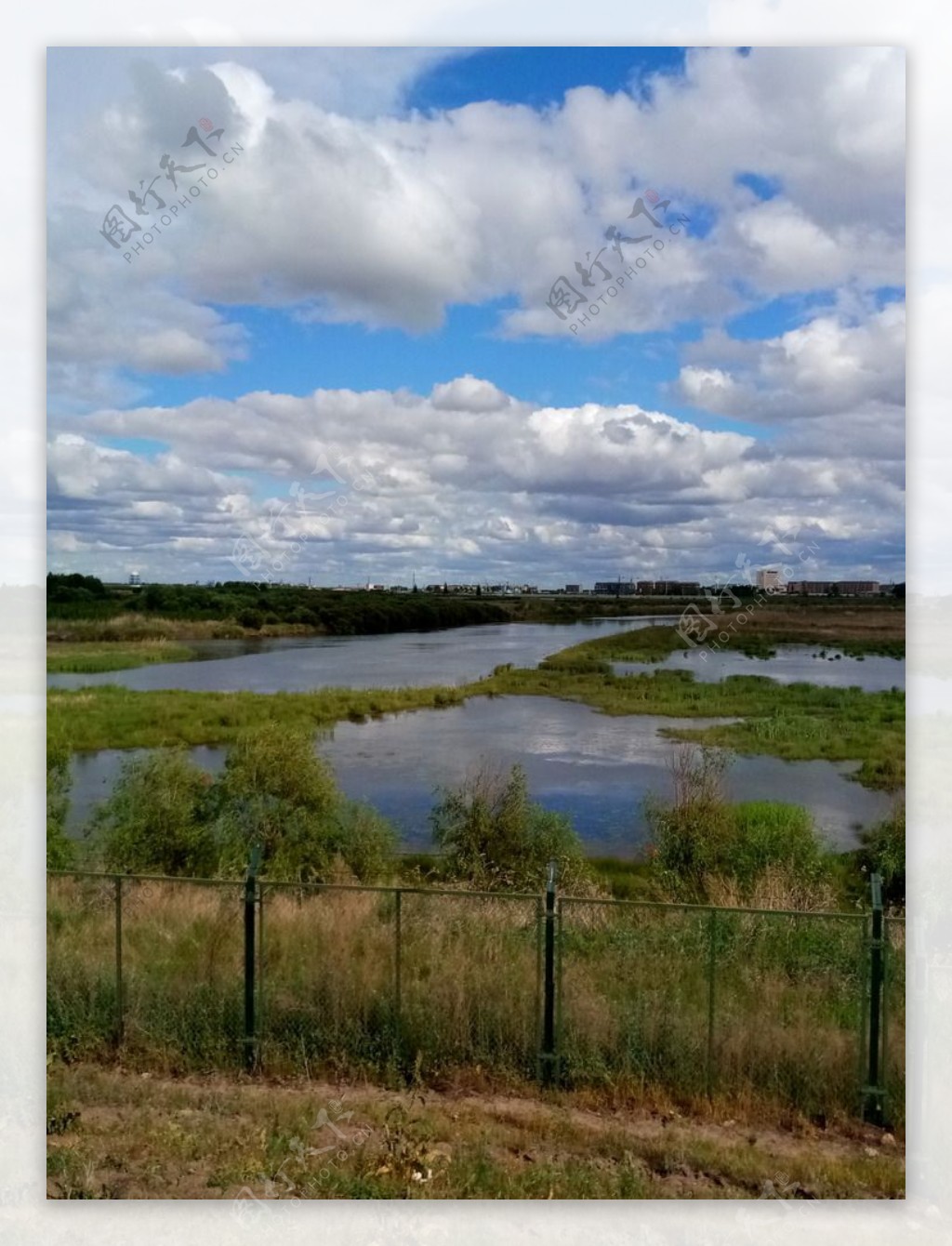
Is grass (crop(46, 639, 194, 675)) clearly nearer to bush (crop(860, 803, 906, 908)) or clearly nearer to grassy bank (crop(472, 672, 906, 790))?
grassy bank (crop(472, 672, 906, 790))

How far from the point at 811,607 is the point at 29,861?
10.8 meters

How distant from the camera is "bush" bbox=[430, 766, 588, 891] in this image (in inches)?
482

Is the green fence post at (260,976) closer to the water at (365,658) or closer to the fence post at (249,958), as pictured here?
the fence post at (249,958)

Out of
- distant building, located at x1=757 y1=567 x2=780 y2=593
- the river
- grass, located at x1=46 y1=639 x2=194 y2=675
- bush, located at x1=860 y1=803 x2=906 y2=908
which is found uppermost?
distant building, located at x1=757 y1=567 x2=780 y2=593

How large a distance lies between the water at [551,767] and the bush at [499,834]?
31 centimetres

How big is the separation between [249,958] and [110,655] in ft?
26.5

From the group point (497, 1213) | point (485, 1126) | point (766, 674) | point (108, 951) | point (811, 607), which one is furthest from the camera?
point (766, 674)

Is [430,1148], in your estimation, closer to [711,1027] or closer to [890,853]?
[711,1027]

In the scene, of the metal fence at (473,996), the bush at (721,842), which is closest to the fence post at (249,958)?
the metal fence at (473,996)

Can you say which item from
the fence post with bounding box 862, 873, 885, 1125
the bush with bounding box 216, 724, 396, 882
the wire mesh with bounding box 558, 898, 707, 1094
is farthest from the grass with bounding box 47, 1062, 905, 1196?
the bush with bounding box 216, 724, 396, 882

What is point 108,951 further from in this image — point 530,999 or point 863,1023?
point 863,1023

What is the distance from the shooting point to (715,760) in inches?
549

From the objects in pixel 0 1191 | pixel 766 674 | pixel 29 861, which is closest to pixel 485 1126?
pixel 0 1191

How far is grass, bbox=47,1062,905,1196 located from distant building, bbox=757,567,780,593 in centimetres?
777
